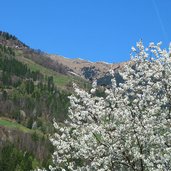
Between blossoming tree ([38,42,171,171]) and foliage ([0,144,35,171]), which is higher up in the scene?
blossoming tree ([38,42,171,171])

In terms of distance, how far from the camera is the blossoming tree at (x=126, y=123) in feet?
52.4

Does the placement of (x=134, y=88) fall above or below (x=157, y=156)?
above

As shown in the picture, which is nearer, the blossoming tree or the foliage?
the blossoming tree

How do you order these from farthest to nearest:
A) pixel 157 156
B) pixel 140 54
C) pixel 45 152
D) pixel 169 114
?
pixel 45 152, pixel 140 54, pixel 169 114, pixel 157 156

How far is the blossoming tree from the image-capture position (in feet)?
52.4

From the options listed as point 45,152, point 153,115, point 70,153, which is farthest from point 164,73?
point 45,152

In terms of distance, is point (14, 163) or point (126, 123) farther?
point (14, 163)

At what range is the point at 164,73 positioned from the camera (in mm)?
16984

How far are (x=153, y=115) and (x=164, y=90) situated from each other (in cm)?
110

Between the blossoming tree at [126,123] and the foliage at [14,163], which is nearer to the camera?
the blossoming tree at [126,123]

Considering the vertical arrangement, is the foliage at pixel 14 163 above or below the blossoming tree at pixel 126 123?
below

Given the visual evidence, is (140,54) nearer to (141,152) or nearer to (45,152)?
(141,152)

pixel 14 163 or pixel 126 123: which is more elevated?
pixel 126 123

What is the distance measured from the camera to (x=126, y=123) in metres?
16.3
